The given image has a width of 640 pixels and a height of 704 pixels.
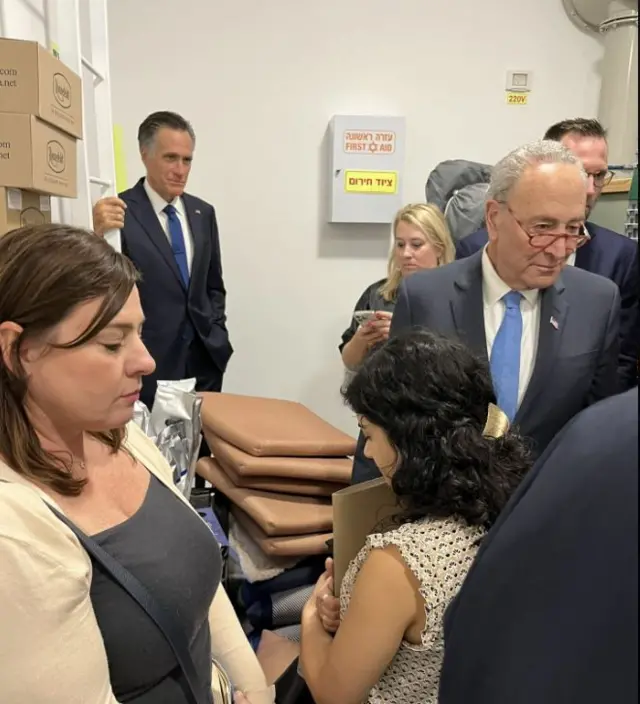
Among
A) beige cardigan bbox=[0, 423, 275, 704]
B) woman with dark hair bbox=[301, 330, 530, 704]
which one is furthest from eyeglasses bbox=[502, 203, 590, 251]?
beige cardigan bbox=[0, 423, 275, 704]

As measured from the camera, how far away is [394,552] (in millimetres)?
1013

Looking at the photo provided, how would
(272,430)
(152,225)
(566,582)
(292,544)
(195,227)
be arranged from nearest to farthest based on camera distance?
1. (566,582)
2. (292,544)
3. (272,430)
4. (152,225)
5. (195,227)

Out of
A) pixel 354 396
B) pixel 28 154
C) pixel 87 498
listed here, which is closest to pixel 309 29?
pixel 28 154

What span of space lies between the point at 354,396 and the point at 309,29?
274 centimetres

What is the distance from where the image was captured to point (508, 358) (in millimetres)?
1574

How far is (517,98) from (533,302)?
7.52ft

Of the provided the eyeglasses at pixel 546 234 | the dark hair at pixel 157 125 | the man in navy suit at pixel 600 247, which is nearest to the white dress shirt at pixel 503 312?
the eyeglasses at pixel 546 234

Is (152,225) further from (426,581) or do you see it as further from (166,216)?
(426,581)

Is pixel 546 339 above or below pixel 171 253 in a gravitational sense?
below

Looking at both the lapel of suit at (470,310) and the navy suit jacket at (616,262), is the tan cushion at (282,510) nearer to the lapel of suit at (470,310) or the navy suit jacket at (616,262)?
the lapel of suit at (470,310)

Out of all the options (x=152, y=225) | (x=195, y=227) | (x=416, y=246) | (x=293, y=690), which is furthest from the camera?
(x=195, y=227)

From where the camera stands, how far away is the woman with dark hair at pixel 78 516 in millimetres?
816

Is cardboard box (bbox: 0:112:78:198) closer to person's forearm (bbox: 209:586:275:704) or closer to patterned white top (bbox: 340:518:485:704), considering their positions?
person's forearm (bbox: 209:586:275:704)

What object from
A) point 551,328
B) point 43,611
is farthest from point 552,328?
point 43,611
